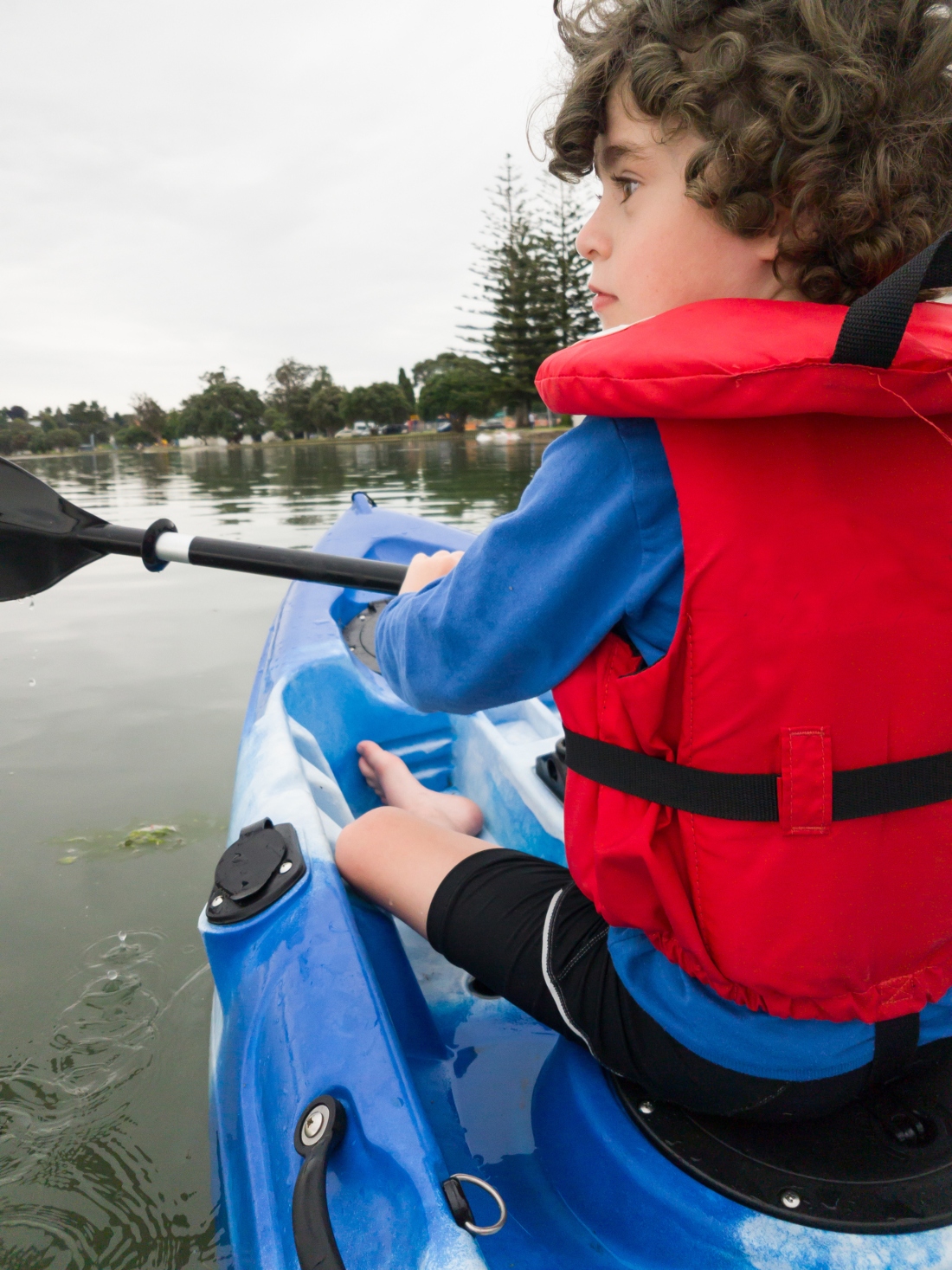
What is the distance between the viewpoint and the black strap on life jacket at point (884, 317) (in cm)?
60

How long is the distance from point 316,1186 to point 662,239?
3.17 ft

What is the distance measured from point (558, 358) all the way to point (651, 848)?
1.57 ft

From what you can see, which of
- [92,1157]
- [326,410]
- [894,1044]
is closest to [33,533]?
[92,1157]

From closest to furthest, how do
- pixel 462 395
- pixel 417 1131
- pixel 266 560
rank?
1. pixel 417 1131
2. pixel 266 560
3. pixel 462 395

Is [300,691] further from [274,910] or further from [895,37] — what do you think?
[895,37]

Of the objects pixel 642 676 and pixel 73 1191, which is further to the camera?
pixel 73 1191

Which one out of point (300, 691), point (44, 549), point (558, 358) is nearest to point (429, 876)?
point (558, 358)

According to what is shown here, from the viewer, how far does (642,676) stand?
2.49 ft

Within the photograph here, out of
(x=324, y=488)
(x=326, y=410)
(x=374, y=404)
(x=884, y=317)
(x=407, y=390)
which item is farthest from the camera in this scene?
(x=407, y=390)

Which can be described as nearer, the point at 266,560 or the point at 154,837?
the point at 266,560

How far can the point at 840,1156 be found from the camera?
0.83 meters

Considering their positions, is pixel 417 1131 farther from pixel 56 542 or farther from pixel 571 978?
pixel 56 542

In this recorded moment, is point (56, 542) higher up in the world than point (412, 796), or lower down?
higher up

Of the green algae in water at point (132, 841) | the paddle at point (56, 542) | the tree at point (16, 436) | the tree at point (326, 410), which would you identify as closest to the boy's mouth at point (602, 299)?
the paddle at point (56, 542)
